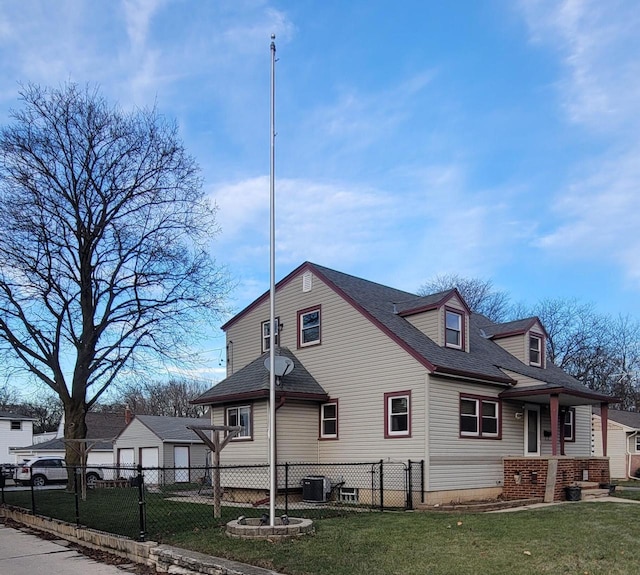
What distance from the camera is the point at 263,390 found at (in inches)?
667

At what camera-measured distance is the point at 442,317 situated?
1786cm

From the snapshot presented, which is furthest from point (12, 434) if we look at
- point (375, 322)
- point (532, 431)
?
point (532, 431)

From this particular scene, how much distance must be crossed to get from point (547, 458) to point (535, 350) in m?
5.60

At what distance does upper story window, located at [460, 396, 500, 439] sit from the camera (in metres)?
16.8

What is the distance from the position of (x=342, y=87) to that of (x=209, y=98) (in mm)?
3049

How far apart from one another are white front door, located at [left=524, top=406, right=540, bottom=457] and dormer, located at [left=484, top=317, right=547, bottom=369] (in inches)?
79.5

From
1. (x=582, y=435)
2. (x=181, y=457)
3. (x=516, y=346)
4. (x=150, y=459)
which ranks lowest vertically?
(x=150, y=459)

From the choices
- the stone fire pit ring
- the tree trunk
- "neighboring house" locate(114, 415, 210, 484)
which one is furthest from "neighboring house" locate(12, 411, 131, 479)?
the stone fire pit ring

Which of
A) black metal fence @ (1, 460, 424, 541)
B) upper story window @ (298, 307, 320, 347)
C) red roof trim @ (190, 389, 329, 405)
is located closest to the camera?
black metal fence @ (1, 460, 424, 541)

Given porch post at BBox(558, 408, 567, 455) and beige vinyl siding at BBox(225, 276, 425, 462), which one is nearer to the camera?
beige vinyl siding at BBox(225, 276, 425, 462)

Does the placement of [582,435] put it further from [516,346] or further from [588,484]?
[588,484]

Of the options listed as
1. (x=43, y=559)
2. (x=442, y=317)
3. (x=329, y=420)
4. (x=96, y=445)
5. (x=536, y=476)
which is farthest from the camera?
(x=96, y=445)

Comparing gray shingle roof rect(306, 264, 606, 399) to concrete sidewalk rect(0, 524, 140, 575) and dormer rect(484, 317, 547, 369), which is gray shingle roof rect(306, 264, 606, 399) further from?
concrete sidewalk rect(0, 524, 140, 575)

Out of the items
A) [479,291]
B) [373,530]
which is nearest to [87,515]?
[373,530]
